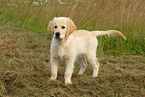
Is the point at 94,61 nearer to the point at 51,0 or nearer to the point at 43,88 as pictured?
the point at 43,88

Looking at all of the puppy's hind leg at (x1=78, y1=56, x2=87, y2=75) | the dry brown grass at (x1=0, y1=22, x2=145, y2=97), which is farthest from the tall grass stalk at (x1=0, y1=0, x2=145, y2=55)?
the puppy's hind leg at (x1=78, y1=56, x2=87, y2=75)

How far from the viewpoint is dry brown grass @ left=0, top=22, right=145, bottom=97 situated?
9.31 feet

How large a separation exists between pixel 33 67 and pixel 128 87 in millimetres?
1661

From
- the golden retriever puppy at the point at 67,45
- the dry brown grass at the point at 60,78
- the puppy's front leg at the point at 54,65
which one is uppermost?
the golden retriever puppy at the point at 67,45

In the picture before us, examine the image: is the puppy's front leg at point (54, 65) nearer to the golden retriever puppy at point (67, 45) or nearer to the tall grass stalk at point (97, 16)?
the golden retriever puppy at point (67, 45)

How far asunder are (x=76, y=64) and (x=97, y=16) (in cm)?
230

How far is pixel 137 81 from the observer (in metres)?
3.30

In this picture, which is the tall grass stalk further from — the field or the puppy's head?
the puppy's head

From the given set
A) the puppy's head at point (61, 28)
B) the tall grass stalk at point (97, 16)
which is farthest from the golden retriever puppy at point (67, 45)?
the tall grass stalk at point (97, 16)

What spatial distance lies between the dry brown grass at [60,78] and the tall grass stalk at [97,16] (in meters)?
0.53

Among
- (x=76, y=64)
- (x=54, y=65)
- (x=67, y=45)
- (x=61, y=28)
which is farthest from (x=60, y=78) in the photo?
(x=76, y=64)

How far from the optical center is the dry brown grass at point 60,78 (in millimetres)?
2838

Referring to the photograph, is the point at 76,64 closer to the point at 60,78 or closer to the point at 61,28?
the point at 60,78

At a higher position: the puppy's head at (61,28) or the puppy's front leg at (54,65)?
the puppy's head at (61,28)
